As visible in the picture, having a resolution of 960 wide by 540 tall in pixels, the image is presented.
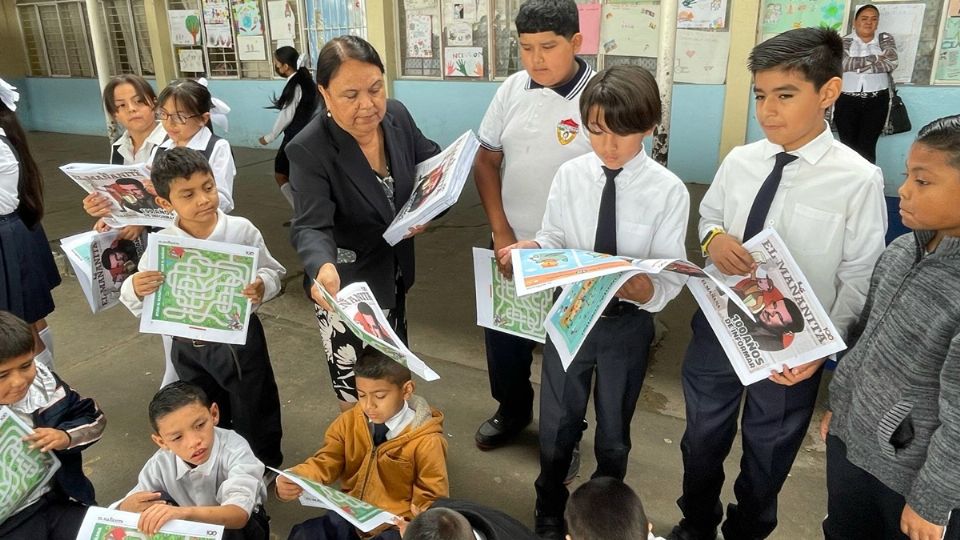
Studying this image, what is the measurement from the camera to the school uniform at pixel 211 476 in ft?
6.06

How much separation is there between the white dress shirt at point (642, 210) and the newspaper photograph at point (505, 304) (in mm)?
346

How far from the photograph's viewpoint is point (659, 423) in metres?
2.74

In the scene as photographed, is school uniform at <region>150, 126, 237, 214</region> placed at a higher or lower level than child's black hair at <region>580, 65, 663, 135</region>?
lower

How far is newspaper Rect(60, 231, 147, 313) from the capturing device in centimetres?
226

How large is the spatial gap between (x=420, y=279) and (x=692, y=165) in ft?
11.3

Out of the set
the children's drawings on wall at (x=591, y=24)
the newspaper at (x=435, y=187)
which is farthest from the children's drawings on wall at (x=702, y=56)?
the newspaper at (x=435, y=187)

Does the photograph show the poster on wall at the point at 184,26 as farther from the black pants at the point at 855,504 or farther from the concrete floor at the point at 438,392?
the black pants at the point at 855,504

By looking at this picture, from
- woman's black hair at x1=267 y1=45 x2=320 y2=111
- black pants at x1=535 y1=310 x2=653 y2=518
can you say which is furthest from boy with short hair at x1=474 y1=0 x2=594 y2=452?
woman's black hair at x1=267 y1=45 x2=320 y2=111

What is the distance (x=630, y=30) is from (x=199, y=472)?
5.86 metres

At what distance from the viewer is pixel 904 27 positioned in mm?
5383

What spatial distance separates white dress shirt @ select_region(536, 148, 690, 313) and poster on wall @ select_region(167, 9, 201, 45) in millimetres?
8700

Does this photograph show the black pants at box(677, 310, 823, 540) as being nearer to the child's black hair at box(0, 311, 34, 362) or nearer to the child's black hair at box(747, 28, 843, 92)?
the child's black hair at box(747, 28, 843, 92)

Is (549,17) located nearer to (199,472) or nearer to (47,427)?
(199,472)

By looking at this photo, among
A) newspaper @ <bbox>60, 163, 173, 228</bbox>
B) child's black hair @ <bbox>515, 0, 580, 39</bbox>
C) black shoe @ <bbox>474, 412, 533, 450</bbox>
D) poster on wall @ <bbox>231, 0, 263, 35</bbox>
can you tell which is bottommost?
black shoe @ <bbox>474, 412, 533, 450</bbox>
